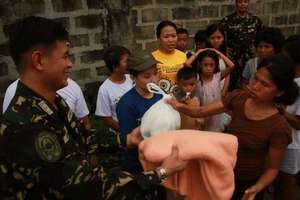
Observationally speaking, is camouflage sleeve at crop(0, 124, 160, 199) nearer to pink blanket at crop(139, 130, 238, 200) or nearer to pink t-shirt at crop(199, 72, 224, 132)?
pink blanket at crop(139, 130, 238, 200)

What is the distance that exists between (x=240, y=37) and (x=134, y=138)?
3.75m

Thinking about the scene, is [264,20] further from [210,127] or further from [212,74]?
[210,127]

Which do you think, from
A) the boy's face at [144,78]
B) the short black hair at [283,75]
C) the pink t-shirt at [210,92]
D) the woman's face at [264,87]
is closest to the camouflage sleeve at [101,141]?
the boy's face at [144,78]

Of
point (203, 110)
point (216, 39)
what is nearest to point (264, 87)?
point (203, 110)

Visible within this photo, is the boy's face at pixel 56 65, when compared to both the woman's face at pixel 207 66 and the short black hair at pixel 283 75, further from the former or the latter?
the woman's face at pixel 207 66

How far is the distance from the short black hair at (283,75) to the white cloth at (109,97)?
170cm

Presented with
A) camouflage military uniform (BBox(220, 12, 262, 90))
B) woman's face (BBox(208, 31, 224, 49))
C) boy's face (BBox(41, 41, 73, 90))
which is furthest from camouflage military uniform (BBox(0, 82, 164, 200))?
camouflage military uniform (BBox(220, 12, 262, 90))

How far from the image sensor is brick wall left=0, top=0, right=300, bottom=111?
15.7ft

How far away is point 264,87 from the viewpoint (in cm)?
237

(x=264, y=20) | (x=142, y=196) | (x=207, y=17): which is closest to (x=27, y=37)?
(x=142, y=196)

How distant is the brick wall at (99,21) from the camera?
479 centimetres

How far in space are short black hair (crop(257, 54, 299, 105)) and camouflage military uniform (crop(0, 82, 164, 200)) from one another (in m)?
1.16

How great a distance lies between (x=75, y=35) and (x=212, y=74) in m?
2.29

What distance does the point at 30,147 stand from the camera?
153 cm
